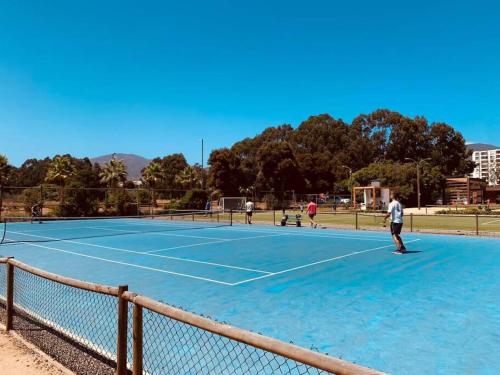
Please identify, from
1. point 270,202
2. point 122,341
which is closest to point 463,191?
point 270,202

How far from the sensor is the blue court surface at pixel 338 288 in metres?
5.69

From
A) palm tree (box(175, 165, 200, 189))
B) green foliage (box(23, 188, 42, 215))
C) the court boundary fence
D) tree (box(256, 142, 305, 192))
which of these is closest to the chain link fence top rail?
the court boundary fence

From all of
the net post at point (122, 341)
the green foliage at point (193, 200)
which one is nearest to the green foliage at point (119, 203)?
the green foliage at point (193, 200)

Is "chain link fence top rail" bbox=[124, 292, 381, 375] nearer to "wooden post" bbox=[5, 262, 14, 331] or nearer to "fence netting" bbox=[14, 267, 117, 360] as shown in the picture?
"fence netting" bbox=[14, 267, 117, 360]

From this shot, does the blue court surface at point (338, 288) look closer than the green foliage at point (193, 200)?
Yes

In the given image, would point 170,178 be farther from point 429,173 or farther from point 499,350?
point 499,350

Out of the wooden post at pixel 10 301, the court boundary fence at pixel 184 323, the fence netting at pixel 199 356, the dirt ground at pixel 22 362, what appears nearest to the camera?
the court boundary fence at pixel 184 323

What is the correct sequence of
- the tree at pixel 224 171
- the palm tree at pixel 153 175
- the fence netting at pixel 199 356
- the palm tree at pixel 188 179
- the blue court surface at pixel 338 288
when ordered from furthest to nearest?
the palm tree at pixel 188 179
the palm tree at pixel 153 175
the tree at pixel 224 171
the blue court surface at pixel 338 288
the fence netting at pixel 199 356

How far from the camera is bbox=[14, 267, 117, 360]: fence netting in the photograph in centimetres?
588

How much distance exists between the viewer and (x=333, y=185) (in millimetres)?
80750

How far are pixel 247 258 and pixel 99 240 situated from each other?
901 cm

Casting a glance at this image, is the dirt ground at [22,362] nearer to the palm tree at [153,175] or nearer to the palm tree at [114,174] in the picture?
the palm tree at [114,174]

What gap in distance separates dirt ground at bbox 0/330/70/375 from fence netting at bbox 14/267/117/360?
1.77ft

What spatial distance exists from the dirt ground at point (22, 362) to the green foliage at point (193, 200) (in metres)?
40.3
